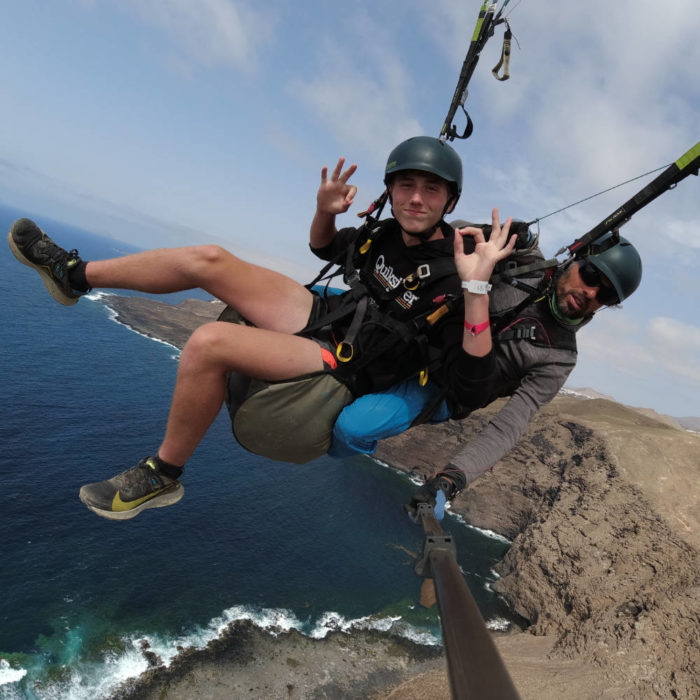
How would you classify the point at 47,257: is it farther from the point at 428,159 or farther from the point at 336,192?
the point at 428,159

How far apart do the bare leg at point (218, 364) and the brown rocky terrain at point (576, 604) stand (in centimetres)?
3390

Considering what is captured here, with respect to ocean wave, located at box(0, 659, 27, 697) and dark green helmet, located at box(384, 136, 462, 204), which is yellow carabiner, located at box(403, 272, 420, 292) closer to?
dark green helmet, located at box(384, 136, 462, 204)

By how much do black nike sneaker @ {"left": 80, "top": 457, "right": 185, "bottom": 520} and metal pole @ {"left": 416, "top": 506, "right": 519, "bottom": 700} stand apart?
3.01 meters

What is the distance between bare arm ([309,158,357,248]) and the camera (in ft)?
15.4

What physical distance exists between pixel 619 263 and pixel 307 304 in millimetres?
2985

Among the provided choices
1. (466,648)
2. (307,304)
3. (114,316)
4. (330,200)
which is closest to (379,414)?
(307,304)

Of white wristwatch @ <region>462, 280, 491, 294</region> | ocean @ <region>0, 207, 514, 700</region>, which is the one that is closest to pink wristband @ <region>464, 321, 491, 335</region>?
white wristwatch @ <region>462, 280, 491, 294</region>

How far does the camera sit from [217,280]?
12.5 feet

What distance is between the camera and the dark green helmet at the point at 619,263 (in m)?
4.39

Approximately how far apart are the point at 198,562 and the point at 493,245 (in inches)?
1713

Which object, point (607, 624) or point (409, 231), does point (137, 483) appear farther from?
point (607, 624)

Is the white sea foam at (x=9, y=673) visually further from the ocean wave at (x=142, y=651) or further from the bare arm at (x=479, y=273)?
the bare arm at (x=479, y=273)

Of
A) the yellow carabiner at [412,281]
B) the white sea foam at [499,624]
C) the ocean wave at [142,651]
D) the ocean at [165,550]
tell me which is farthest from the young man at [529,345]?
the white sea foam at [499,624]

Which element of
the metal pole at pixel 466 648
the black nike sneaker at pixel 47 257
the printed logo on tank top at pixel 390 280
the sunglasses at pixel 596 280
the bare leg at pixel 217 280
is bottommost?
the metal pole at pixel 466 648
